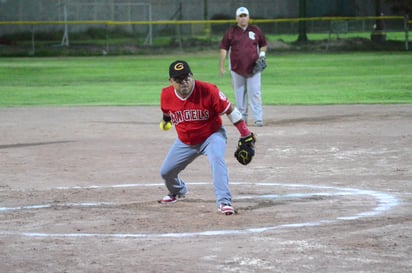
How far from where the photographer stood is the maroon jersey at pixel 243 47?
16.1 metres

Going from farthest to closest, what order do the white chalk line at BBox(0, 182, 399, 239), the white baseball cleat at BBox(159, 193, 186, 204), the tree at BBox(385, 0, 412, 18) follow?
the tree at BBox(385, 0, 412, 18)
the white baseball cleat at BBox(159, 193, 186, 204)
the white chalk line at BBox(0, 182, 399, 239)

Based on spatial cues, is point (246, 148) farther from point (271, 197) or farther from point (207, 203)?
point (271, 197)

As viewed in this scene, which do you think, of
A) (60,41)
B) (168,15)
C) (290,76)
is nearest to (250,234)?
(290,76)

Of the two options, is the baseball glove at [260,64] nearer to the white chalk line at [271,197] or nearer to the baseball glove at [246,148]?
the white chalk line at [271,197]

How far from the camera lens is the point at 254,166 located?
12.0 m

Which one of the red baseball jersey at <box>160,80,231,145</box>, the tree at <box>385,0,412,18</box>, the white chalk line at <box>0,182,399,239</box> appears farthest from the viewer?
the tree at <box>385,0,412,18</box>

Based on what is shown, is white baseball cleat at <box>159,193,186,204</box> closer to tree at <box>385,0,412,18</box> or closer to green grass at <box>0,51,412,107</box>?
green grass at <box>0,51,412,107</box>

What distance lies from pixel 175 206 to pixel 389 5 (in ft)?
160

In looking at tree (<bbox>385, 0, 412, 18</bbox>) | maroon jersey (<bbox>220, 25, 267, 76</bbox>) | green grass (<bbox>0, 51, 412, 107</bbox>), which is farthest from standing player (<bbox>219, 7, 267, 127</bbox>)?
tree (<bbox>385, 0, 412, 18</bbox>)

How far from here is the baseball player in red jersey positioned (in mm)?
8719

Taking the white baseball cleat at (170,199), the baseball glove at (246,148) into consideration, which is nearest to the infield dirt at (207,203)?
the white baseball cleat at (170,199)

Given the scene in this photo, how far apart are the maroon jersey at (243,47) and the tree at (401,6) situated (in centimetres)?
3740

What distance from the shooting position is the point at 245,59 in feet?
52.7

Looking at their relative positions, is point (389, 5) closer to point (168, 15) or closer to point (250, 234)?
point (168, 15)
